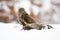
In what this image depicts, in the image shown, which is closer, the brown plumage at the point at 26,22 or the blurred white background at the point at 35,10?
the brown plumage at the point at 26,22

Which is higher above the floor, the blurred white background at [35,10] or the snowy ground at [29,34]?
the blurred white background at [35,10]

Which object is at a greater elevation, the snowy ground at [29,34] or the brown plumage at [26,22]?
the brown plumage at [26,22]

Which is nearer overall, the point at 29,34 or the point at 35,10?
the point at 29,34

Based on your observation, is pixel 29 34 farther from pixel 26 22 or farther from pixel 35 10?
pixel 35 10

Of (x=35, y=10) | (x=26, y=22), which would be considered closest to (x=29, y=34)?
(x=26, y=22)

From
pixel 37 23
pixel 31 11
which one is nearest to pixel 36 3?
pixel 31 11

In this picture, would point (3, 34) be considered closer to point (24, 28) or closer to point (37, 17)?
point (24, 28)

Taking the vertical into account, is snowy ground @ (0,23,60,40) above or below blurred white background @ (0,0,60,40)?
below

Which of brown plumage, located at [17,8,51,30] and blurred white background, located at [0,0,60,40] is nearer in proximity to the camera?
brown plumage, located at [17,8,51,30]

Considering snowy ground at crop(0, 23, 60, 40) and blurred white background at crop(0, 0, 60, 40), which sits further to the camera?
blurred white background at crop(0, 0, 60, 40)

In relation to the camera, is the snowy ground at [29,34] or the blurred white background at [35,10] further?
the blurred white background at [35,10]

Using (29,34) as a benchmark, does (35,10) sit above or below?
above
